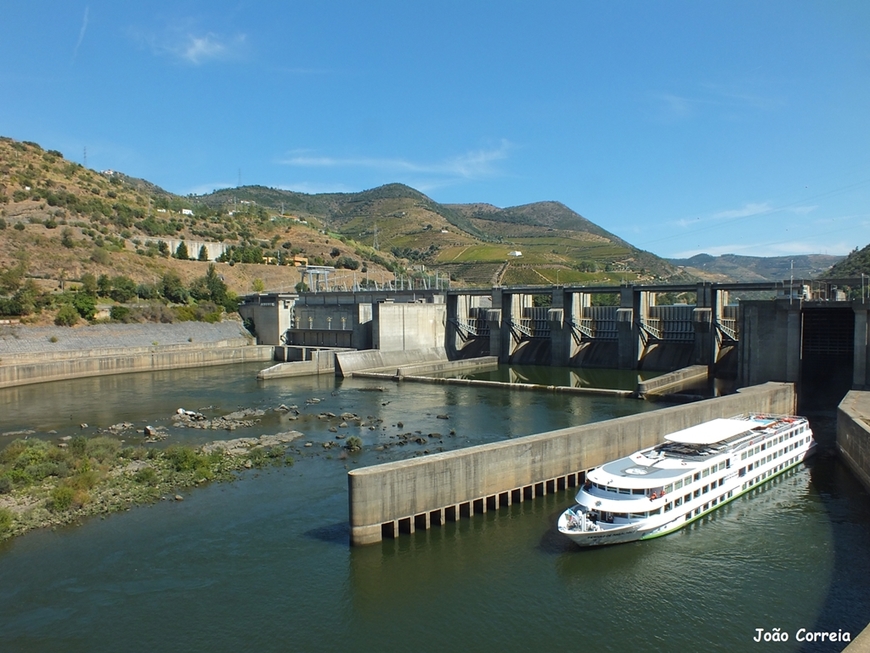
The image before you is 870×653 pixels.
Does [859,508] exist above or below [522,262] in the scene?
below

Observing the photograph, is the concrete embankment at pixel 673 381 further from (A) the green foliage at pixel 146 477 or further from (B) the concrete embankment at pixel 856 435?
(A) the green foliage at pixel 146 477

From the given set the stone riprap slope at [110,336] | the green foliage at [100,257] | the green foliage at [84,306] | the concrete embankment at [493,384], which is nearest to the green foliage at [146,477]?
the concrete embankment at [493,384]

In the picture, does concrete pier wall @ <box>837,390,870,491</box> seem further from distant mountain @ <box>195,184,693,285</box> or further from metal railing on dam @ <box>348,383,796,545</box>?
distant mountain @ <box>195,184,693,285</box>

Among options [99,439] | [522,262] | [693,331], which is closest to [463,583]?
[99,439]

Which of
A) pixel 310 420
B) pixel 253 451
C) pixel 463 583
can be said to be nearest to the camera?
pixel 463 583

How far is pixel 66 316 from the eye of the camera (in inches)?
2015

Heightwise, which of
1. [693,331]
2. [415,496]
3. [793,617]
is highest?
[693,331]

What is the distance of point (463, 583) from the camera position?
48.2ft

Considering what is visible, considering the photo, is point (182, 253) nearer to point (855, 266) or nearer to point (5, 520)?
point (5, 520)

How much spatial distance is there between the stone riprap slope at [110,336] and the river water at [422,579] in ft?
111

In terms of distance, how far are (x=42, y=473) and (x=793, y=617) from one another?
2183 centimetres

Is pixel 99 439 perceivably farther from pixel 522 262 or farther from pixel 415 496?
pixel 522 262

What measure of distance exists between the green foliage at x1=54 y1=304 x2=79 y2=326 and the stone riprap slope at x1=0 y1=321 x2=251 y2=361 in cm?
74

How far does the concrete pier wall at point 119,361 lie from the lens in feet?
142
